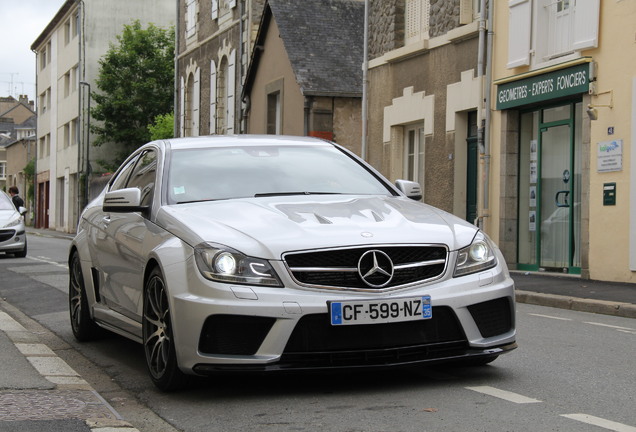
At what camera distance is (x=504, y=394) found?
18.9ft

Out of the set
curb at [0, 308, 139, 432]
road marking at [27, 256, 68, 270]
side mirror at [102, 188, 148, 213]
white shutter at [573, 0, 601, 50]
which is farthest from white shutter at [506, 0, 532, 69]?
side mirror at [102, 188, 148, 213]

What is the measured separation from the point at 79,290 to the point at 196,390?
2767 millimetres

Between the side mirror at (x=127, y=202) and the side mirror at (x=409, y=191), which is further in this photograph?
the side mirror at (x=409, y=191)

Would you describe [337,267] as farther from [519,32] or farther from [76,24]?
[76,24]

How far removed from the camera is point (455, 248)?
5914 mm

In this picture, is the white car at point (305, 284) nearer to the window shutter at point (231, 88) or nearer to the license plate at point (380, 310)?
the license plate at point (380, 310)

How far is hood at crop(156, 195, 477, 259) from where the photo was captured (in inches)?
224

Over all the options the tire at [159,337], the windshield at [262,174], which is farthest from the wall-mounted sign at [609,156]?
the tire at [159,337]

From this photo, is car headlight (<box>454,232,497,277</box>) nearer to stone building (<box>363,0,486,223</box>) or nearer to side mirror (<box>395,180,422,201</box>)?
side mirror (<box>395,180,422,201</box>)

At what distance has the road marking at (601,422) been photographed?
488 cm

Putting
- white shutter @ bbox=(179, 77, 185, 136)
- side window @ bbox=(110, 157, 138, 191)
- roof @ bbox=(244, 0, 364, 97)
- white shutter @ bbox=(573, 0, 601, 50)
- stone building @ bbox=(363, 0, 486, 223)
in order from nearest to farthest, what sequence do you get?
side window @ bbox=(110, 157, 138, 191), white shutter @ bbox=(573, 0, 601, 50), stone building @ bbox=(363, 0, 486, 223), roof @ bbox=(244, 0, 364, 97), white shutter @ bbox=(179, 77, 185, 136)

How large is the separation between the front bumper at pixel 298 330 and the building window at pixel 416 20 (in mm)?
17029

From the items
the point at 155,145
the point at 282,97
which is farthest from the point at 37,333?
the point at 282,97

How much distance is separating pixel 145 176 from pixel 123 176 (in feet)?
3.23
